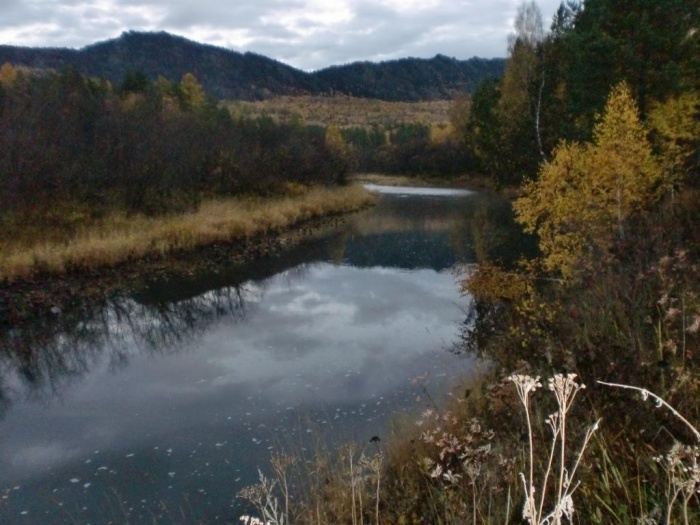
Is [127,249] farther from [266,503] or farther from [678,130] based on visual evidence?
[678,130]

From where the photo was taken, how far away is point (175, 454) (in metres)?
7.71

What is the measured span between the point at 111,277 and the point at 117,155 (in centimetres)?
690

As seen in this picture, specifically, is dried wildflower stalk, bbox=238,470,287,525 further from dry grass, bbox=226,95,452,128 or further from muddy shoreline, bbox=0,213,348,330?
dry grass, bbox=226,95,452,128

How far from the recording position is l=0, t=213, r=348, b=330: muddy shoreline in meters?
13.9

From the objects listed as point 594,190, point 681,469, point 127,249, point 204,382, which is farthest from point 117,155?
point 681,469

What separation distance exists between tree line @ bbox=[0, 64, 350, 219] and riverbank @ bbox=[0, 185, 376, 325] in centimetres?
114

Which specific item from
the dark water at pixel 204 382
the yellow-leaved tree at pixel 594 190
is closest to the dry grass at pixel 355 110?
the dark water at pixel 204 382

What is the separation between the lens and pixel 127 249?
60.6ft

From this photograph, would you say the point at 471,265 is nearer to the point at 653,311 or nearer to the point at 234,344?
the point at 234,344

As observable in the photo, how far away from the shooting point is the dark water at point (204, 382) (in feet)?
23.0

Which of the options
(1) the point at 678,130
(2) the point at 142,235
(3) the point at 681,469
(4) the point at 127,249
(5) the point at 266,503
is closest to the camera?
(3) the point at 681,469

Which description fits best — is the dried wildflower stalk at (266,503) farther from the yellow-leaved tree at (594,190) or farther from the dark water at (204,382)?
the yellow-leaved tree at (594,190)

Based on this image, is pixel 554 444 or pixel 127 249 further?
pixel 127 249

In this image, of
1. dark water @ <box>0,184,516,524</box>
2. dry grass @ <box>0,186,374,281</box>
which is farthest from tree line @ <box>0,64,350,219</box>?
dark water @ <box>0,184,516,524</box>
